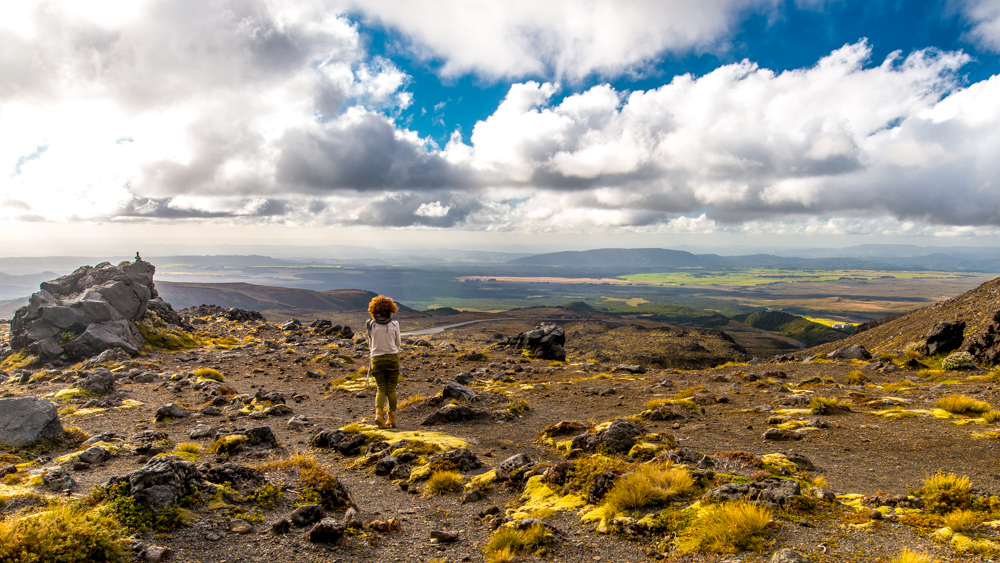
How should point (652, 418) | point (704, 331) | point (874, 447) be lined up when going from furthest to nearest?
point (704, 331) → point (652, 418) → point (874, 447)

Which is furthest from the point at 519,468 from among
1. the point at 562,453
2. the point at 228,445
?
the point at 228,445

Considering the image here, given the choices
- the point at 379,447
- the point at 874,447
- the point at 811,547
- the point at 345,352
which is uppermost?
the point at 811,547

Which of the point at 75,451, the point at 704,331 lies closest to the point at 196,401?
the point at 75,451

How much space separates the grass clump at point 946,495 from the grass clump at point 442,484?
7.62 meters

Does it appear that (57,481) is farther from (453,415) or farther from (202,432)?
(453,415)

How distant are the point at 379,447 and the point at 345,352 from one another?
76.5ft

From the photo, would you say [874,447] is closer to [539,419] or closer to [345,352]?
[539,419]

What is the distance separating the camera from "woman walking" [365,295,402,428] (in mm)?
13164

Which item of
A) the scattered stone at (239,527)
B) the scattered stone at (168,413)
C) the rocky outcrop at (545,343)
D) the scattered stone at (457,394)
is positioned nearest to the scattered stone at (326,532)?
the scattered stone at (239,527)

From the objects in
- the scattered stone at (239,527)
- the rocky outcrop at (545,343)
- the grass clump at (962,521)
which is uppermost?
the grass clump at (962,521)

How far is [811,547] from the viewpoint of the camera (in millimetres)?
5172

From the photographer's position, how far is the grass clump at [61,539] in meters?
4.21

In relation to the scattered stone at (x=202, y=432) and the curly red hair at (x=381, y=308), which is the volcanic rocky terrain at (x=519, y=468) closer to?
the scattered stone at (x=202, y=432)

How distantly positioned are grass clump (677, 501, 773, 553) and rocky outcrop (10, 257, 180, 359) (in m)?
37.0
